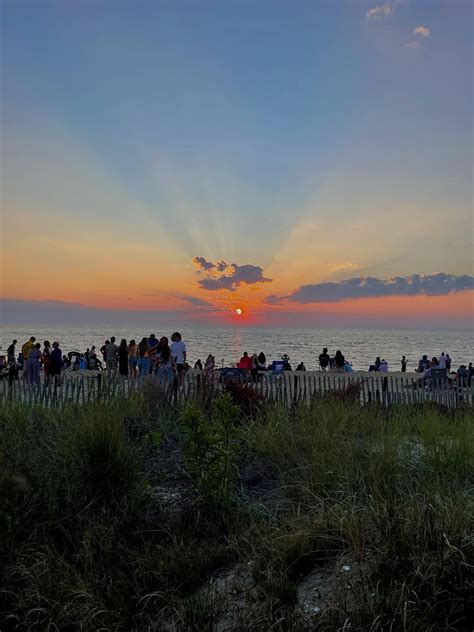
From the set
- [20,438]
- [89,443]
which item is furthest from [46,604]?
[20,438]

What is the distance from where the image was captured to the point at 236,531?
475cm

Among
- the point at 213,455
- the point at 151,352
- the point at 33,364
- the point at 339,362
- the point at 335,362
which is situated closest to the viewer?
the point at 213,455

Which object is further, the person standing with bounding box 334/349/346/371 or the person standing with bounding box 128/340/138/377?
the person standing with bounding box 334/349/346/371

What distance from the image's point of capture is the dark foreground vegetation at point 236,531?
11.0 ft

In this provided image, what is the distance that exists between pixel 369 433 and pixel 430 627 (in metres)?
4.32

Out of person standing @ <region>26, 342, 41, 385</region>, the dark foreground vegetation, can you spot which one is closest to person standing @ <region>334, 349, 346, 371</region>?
person standing @ <region>26, 342, 41, 385</region>

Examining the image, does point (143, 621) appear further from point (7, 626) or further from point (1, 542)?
point (1, 542)

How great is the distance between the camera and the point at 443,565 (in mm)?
3461

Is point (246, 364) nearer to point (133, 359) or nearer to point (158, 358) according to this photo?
point (133, 359)

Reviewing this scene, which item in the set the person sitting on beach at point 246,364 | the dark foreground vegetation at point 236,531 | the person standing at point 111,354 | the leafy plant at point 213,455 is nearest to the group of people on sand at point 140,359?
the person standing at point 111,354

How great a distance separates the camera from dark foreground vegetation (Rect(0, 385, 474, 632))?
3.36m

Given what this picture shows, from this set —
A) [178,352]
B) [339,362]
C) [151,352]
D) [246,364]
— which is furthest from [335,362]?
[151,352]

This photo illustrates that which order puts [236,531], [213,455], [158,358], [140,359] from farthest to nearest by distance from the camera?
[140,359], [158,358], [213,455], [236,531]

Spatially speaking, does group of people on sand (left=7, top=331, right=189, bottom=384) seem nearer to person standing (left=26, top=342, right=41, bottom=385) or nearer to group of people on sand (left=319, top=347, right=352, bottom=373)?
person standing (left=26, top=342, right=41, bottom=385)
